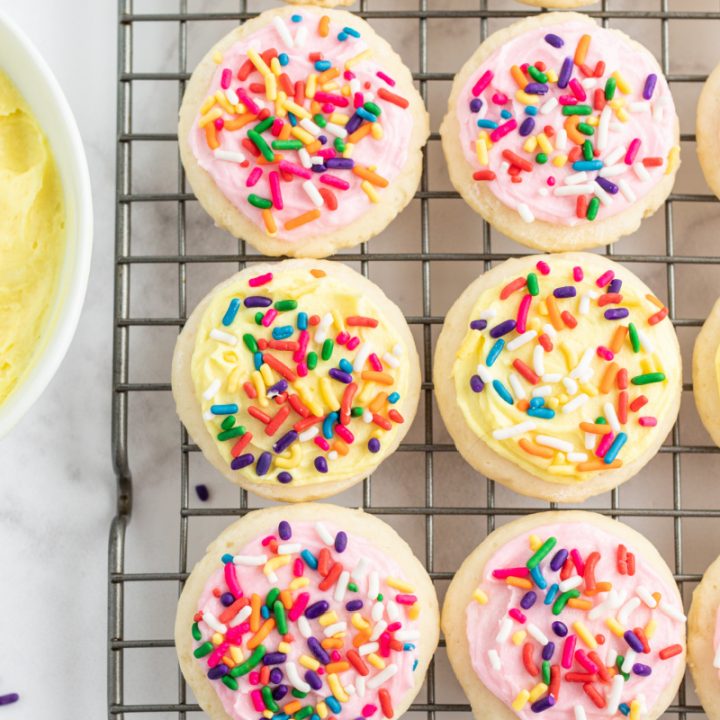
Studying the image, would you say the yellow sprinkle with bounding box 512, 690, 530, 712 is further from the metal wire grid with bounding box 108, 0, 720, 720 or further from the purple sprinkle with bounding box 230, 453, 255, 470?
the purple sprinkle with bounding box 230, 453, 255, 470

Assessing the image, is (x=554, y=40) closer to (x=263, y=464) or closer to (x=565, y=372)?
(x=565, y=372)

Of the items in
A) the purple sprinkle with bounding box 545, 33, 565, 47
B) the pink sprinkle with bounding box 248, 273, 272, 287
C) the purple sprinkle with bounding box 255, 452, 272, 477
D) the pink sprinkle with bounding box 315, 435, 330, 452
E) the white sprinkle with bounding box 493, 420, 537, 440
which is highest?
the purple sprinkle with bounding box 545, 33, 565, 47

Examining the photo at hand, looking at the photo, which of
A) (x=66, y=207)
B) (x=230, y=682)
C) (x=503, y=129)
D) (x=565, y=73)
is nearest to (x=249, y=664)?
(x=230, y=682)

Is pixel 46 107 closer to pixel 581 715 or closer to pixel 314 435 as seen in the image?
pixel 314 435

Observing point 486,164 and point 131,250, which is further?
point 131,250

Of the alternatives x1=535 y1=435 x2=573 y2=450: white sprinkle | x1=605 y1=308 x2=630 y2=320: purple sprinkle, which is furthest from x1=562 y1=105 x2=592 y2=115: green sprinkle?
x1=535 y1=435 x2=573 y2=450: white sprinkle

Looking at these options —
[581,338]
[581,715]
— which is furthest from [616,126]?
[581,715]

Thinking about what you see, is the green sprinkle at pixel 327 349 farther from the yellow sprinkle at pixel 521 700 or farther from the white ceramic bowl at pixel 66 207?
the yellow sprinkle at pixel 521 700
